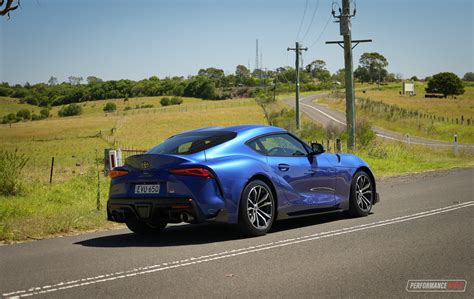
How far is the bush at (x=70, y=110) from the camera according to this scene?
13075 centimetres

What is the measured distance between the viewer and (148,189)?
783 cm

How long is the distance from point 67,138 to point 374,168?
65.2m

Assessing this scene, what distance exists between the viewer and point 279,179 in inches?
334

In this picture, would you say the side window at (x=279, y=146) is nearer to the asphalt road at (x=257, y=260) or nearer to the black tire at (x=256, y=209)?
the black tire at (x=256, y=209)

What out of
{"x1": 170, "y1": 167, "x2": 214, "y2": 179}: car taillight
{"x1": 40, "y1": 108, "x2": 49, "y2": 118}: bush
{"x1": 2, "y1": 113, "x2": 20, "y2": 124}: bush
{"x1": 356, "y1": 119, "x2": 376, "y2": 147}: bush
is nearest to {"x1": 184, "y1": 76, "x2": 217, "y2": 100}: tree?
{"x1": 40, "y1": 108, "x2": 49, "y2": 118}: bush

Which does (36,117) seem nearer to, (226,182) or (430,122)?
(430,122)

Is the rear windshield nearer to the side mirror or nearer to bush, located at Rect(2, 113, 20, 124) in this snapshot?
the side mirror

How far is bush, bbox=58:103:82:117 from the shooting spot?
131 metres

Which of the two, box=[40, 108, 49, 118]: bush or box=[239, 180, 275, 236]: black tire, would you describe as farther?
box=[40, 108, 49, 118]: bush

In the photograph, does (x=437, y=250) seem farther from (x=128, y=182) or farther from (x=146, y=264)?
(x=128, y=182)

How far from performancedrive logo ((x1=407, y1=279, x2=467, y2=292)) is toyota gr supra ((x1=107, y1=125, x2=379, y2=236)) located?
2785mm

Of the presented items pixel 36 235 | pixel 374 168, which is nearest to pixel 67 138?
pixel 374 168

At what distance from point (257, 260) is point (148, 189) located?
1.95 m

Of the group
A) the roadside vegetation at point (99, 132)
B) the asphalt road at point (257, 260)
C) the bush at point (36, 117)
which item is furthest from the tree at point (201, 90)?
the asphalt road at point (257, 260)
